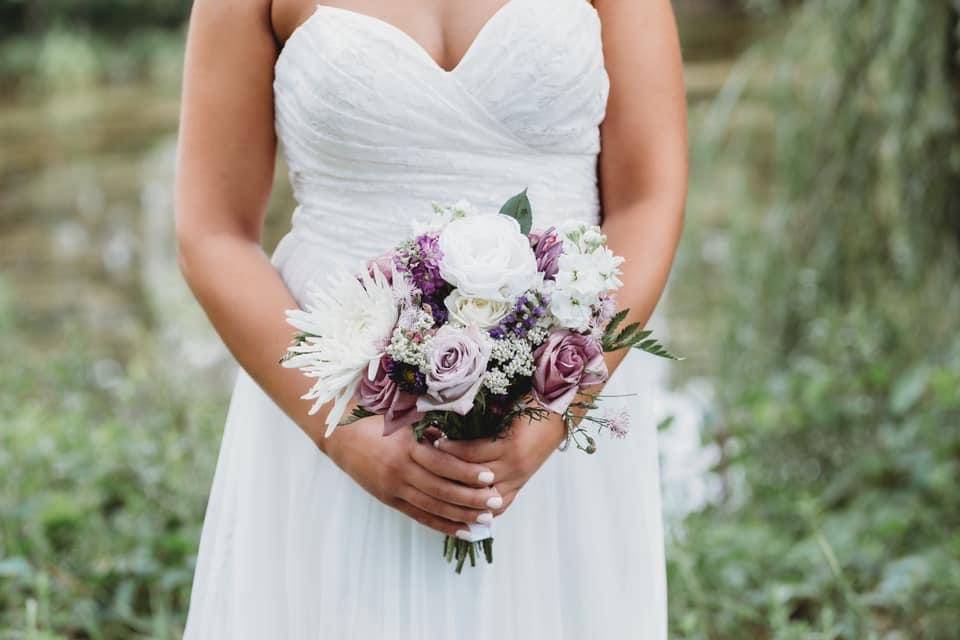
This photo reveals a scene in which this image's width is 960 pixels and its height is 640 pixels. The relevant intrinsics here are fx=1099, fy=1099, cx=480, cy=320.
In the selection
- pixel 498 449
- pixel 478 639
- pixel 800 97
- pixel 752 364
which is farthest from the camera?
pixel 752 364

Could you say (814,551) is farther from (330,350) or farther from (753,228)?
(330,350)

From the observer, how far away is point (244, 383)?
5.53ft

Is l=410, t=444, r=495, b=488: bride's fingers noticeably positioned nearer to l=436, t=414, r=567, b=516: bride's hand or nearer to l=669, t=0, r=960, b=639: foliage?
l=436, t=414, r=567, b=516: bride's hand

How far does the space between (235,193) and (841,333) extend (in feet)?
8.00

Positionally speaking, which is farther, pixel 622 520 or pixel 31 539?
pixel 31 539

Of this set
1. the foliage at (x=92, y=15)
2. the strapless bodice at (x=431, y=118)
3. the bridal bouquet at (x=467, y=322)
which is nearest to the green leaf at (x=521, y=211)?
the bridal bouquet at (x=467, y=322)

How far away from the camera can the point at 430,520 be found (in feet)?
4.48

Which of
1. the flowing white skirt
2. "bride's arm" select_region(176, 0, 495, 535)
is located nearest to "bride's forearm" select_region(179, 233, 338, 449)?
"bride's arm" select_region(176, 0, 495, 535)

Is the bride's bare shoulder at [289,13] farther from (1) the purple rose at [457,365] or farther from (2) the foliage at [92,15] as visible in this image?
(2) the foliage at [92,15]

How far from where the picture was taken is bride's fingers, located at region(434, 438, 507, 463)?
50.4 inches

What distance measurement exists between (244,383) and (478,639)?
534 mm

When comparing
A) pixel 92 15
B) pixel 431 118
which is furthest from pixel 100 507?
pixel 92 15

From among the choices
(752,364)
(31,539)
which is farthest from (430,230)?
(752,364)

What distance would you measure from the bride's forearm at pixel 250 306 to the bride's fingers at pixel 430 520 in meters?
0.15
